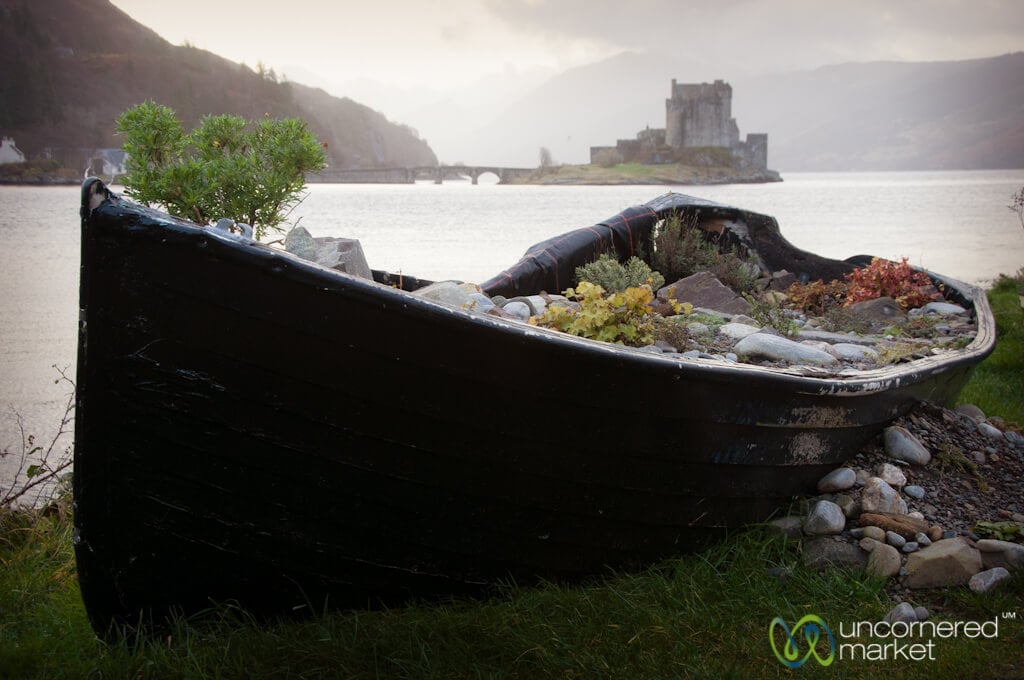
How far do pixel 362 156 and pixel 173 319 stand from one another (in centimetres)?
2763

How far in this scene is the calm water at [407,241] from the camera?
8038 mm

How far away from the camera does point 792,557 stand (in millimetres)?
2969

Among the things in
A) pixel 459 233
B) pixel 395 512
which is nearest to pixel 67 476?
pixel 395 512

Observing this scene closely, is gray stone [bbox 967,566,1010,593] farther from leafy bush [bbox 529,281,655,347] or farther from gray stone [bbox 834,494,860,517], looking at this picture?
leafy bush [bbox 529,281,655,347]

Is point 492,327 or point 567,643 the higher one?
point 492,327

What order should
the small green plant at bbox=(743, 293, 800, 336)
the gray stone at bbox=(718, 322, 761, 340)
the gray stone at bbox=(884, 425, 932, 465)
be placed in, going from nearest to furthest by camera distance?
the gray stone at bbox=(884, 425, 932, 465)
the gray stone at bbox=(718, 322, 761, 340)
the small green plant at bbox=(743, 293, 800, 336)

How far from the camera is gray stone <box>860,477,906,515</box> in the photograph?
122 inches

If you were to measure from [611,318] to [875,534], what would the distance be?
1432 mm

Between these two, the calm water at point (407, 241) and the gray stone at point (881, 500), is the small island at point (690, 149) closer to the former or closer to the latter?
the calm water at point (407, 241)

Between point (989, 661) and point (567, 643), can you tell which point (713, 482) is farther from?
point (989, 661)

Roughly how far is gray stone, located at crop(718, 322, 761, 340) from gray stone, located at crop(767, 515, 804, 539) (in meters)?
1.37

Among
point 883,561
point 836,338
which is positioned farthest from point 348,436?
point 836,338

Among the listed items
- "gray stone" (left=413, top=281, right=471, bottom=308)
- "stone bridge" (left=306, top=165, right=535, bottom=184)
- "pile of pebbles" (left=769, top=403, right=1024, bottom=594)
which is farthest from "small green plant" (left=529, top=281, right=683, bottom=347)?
"stone bridge" (left=306, top=165, right=535, bottom=184)

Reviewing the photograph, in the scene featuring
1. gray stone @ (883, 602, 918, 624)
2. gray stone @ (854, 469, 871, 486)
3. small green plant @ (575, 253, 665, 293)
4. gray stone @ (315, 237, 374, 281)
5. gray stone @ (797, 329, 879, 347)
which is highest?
gray stone @ (315, 237, 374, 281)
